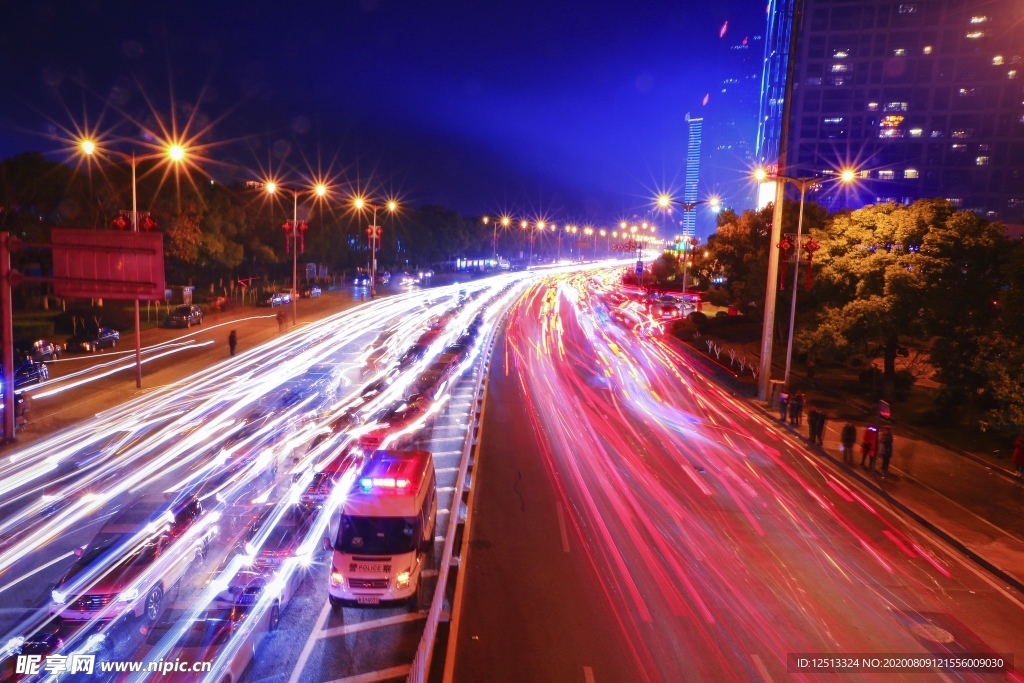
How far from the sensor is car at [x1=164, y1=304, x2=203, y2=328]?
4275 centimetres

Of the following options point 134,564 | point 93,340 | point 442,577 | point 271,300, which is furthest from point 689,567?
point 271,300

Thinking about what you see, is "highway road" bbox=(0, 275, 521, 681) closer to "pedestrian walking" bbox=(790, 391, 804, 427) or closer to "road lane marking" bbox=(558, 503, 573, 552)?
"road lane marking" bbox=(558, 503, 573, 552)

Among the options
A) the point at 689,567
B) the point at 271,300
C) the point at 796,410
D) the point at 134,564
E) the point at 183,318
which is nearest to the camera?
the point at 134,564

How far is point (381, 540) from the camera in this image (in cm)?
1128

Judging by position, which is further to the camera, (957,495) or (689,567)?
(957,495)

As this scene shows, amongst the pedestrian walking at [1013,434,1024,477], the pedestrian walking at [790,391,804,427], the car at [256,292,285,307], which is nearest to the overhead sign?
the pedestrian walking at [790,391,804,427]

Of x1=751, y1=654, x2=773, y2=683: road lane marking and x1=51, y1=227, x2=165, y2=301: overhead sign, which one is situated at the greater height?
x1=51, y1=227, x2=165, y2=301: overhead sign

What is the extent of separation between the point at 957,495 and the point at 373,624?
52.7 feet

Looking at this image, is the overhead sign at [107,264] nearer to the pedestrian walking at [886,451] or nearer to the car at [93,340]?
the car at [93,340]

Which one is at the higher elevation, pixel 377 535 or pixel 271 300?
pixel 271 300

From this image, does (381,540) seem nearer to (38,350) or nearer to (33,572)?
→ (33,572)

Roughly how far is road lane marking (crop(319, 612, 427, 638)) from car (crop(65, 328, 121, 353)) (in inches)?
1216

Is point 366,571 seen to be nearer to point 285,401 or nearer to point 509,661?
point 509,661

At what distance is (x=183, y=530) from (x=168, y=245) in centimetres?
4124
